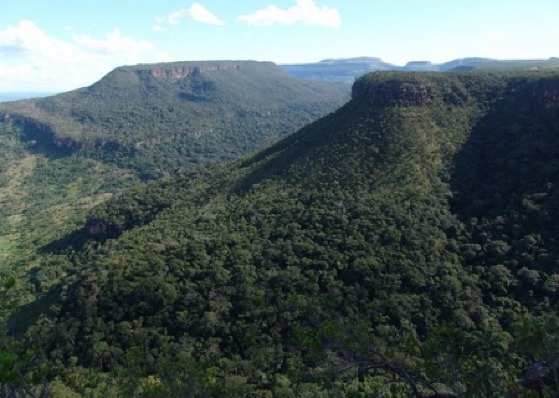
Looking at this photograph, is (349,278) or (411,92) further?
(411,92)

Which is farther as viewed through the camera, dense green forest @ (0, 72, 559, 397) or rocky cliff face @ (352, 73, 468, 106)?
rocky cliff face @ (352, 73, 468, 106)

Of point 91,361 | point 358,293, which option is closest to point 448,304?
point 358,293

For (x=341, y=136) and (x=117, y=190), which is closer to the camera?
(x=341, y=136)

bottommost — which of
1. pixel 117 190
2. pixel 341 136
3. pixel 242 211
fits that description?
pixel 117 190

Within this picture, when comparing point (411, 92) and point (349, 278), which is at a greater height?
point (411, 92)

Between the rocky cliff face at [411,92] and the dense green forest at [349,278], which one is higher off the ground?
the rocky cliff face at [411,92]

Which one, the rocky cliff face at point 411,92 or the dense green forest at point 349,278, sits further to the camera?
the rocky cliff face at point 411,92

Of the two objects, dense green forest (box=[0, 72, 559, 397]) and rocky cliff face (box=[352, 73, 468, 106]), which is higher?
rocky cliff face (box=[352, 73, 468, 106])

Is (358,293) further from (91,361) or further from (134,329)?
(91,361)
